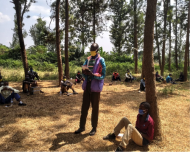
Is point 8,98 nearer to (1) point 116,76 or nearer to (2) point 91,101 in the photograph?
(2) point 91,101

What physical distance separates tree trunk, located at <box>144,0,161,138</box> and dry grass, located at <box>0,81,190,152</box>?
2.16 feet

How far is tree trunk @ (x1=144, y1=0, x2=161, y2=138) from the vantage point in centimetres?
334

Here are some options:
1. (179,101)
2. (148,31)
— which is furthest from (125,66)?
(148,31)

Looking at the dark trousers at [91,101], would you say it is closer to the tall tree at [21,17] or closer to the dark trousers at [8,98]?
the dark trousers at [8,98]

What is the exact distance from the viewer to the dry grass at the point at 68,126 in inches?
131

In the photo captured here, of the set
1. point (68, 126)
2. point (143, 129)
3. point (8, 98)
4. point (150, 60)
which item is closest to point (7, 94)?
point (8, 98)

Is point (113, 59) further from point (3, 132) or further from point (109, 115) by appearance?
point (3, 132)

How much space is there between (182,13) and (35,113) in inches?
896

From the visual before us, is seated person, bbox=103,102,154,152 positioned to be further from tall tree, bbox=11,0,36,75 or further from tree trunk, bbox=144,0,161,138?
tall tree, bbox=11,0,36,75

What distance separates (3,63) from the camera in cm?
1981

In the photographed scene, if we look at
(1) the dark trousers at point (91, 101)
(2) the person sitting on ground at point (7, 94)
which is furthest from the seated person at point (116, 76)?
(1) the dark trousers at point (91, 101)

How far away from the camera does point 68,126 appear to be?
4.36 metres

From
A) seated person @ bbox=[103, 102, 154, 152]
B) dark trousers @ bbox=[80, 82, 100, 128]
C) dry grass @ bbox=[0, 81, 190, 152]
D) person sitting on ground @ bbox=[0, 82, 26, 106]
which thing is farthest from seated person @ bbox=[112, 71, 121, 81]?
seated person @ bbox=[103, 102, 154, 152]

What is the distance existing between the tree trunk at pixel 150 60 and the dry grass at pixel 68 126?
658 mm
